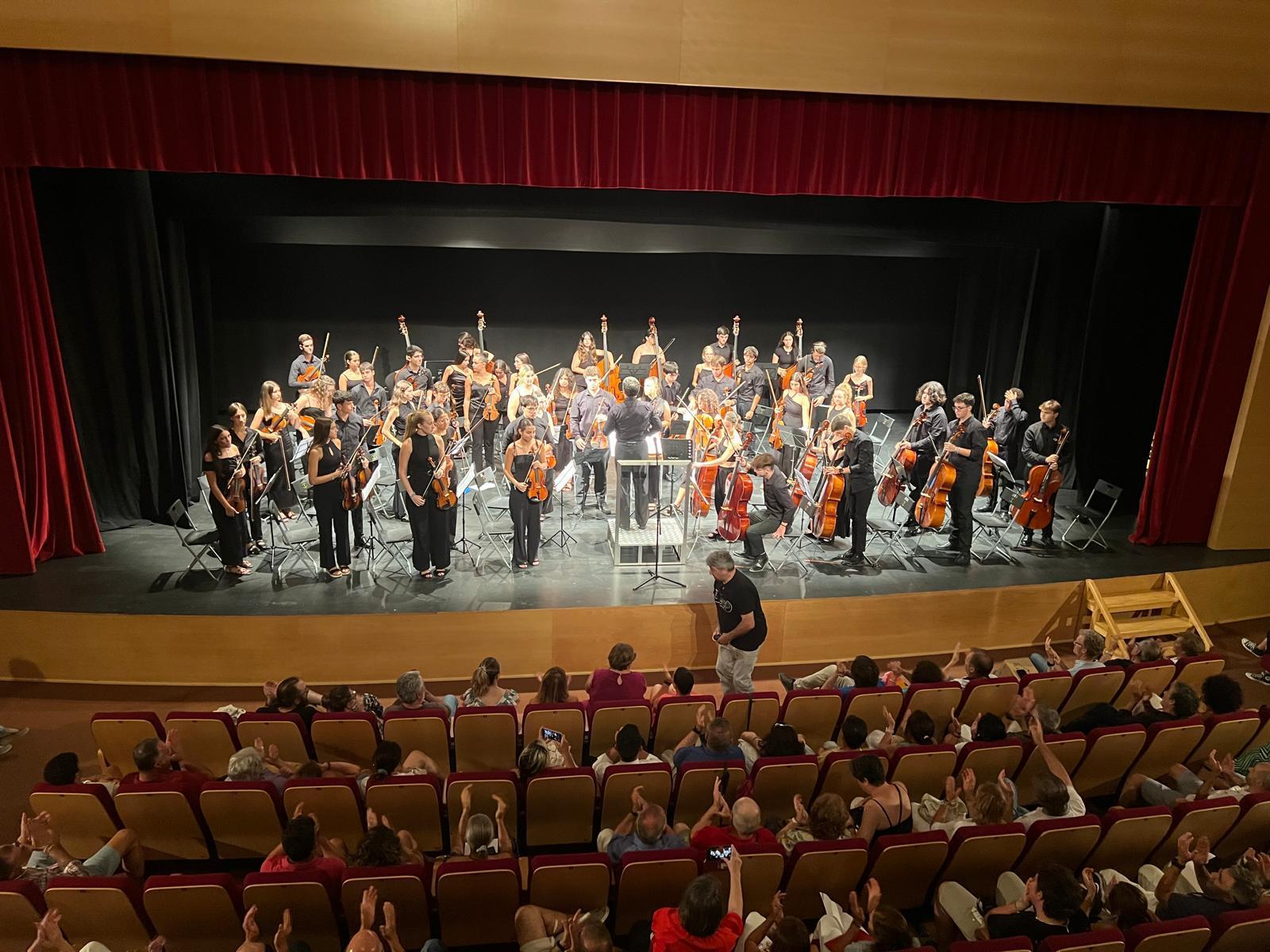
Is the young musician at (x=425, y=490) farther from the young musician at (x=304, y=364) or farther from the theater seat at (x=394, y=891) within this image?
the theater seat at (x=394, y=891)

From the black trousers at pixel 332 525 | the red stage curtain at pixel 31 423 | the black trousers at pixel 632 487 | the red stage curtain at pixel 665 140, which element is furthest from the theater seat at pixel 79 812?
the black trousers at pixel 632 487

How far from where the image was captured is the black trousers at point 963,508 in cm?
825

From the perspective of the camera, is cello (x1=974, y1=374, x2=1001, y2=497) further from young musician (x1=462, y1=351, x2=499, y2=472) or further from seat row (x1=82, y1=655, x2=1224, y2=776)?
young musician (x1=462, y1=351, x2=499, y2=472)

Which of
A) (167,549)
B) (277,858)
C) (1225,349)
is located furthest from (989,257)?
(277,858)

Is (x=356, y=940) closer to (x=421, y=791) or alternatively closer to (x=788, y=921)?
(x=421, y=791)

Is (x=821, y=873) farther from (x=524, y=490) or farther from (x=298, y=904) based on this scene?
(x=524, y=490)

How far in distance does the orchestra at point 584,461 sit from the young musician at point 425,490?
16 millimetres

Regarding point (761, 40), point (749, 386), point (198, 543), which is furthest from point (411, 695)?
point (749, 386)

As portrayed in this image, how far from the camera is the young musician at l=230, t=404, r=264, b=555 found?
24.4 ft

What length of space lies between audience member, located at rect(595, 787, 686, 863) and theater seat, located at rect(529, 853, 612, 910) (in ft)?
0.46

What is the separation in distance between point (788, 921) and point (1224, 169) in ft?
28.4

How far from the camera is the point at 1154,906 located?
13.0 feet

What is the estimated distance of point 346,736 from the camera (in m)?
4.98

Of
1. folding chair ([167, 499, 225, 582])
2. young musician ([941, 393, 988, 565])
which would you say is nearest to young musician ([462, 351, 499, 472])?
folding chair ([167, 499, 225, 582])
